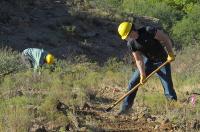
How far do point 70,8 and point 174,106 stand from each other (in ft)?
67.1

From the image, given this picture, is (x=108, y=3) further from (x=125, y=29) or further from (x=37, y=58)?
(x=125, y=29)

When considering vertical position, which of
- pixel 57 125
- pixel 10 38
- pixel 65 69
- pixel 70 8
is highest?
pixel 70 8

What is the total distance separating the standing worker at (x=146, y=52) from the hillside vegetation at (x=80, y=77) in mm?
261

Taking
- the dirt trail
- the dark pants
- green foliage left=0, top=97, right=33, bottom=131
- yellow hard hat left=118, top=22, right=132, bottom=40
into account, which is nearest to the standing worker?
yellow hard hat left=118, top=22, right=132, bottom=40

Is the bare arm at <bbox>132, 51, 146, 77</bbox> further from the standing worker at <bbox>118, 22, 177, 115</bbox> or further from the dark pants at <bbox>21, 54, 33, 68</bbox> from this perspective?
the dark pants at <bbox>21, 54, 33, 68</bbox>

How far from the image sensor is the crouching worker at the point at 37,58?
43.1 ft

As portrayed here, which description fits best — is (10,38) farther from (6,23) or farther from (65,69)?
(65,69)

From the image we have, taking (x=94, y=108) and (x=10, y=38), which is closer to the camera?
(x=94, y=108)

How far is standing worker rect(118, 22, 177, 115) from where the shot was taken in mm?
→ 8438

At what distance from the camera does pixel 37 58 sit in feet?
43.5

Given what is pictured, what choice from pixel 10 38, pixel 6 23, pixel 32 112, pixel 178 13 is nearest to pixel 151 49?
pixel 32 112

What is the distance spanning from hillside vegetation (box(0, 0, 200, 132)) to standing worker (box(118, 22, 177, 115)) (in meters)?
0.26

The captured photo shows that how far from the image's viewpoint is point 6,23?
24375mm

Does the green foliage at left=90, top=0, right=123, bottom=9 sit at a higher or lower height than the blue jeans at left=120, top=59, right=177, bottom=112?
higher
